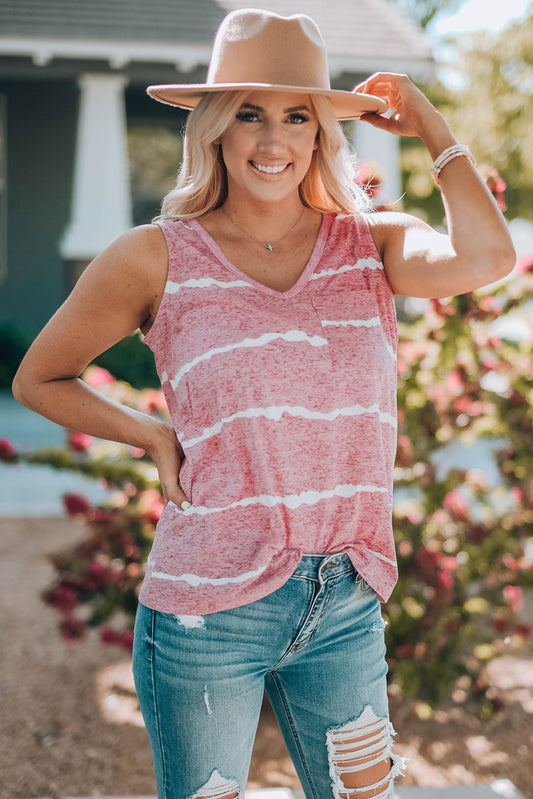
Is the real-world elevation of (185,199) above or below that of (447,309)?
above

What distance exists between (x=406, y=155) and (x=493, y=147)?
1.98 meters

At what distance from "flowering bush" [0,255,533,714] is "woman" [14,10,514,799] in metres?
1.52

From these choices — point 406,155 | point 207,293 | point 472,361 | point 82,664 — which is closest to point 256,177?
point 207,293

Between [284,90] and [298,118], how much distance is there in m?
0.11

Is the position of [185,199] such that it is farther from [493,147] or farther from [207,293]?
[493,147]

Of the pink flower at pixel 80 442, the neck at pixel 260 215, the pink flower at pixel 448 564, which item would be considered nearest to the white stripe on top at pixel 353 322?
the neck at pixel 260 215

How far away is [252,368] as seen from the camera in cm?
154

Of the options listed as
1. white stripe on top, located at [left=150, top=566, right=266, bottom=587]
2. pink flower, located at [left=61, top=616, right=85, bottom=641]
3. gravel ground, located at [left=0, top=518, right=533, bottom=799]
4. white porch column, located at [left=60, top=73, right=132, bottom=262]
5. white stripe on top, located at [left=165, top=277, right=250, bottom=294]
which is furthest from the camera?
white porch column, located at [left=60, top=73, right=132, bottom=262]

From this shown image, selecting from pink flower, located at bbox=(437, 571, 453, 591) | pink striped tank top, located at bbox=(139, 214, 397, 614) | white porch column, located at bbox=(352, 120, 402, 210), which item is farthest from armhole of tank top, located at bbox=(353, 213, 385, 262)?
white porch column, located at bbox=(352, 120, 402, 210)

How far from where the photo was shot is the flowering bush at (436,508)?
130 inches

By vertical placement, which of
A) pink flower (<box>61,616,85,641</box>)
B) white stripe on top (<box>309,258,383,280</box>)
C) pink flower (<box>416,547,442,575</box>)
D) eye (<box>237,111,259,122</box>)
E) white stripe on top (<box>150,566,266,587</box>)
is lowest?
pink flower (<box>61,616,85,641</box>)

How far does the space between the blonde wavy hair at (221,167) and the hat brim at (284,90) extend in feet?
0.12

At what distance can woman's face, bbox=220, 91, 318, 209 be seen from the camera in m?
1.69

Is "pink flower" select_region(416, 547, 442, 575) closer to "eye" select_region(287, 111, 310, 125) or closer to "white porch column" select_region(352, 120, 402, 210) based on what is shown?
"eye" select_region(287, 111, 310, 125)
